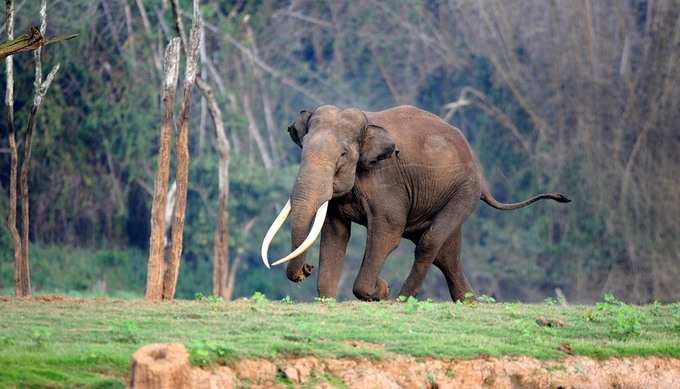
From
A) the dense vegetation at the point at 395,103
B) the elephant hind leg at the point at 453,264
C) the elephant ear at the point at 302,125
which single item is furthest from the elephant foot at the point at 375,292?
the dense vegetation at the point at 395,103

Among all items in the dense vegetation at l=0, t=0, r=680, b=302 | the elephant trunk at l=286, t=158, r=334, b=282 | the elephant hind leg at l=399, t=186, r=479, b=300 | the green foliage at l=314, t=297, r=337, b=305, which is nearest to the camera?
the green foliage at l=314, t=297, r=337, b=305

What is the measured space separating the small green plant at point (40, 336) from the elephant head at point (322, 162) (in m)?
3.24

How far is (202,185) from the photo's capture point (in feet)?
91.0

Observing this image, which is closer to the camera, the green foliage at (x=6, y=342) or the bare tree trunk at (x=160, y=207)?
the green foliage at (x=6, y=342)

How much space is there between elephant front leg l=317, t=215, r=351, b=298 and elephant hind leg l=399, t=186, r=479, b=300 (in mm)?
872

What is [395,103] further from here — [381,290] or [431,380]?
[431,380]

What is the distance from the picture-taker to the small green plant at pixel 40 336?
9945 millimetres

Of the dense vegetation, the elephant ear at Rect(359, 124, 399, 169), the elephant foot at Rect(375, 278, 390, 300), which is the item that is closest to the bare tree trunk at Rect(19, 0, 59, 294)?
the elephant ear at Rect(359, 124, 399, 169)

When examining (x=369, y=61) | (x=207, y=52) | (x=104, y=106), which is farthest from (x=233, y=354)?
(x=369, y=61)

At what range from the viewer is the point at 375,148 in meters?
14.4

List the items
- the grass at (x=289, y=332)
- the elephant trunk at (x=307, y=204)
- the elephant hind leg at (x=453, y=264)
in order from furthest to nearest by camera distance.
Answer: the elephant hind leg at (x=453, y=264)
the elephant trunk at (x=307, y=204)
the grass at (x=289, y=332)

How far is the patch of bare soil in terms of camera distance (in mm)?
9922

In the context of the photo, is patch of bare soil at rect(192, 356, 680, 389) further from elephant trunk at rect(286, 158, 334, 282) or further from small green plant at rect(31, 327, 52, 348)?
elephant trunk at rect(286, 158, 334, 282)

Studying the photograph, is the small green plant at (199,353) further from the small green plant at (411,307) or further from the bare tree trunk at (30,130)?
the bare tree trunk at (30,130)
